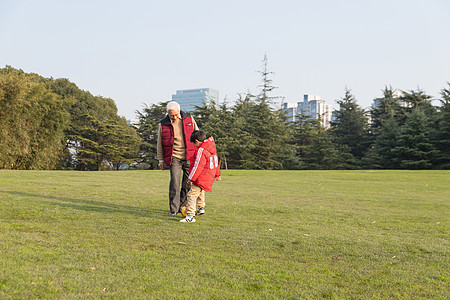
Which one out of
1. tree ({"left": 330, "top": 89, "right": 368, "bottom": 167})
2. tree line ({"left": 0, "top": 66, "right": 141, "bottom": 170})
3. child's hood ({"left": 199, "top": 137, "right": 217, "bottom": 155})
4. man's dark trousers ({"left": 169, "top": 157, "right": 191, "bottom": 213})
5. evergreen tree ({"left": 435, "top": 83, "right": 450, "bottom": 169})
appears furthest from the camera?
tree ({"left": 330, "top": 89, "right": 368, "bottom": 167})

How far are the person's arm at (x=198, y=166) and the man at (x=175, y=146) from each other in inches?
23.3

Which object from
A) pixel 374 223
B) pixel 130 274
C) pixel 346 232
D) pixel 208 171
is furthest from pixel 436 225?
pixel 130 274

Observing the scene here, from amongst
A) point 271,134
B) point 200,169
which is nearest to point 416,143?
A: point 271,134

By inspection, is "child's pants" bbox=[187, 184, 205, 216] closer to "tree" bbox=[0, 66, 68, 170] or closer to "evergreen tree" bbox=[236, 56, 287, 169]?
"tree" bbox=[0, 66, 68, 170]

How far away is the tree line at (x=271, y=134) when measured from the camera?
44.5m

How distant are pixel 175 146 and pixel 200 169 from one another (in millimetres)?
932

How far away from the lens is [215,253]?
4469 millimetres

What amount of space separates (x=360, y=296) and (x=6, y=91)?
1394 inches

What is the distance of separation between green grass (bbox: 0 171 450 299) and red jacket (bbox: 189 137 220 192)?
28.0 inches

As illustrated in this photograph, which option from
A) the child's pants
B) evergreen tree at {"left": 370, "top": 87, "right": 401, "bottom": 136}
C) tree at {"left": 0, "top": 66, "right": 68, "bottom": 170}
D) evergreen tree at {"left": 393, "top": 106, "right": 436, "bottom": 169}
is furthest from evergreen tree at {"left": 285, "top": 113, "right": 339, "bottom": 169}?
the child's pants

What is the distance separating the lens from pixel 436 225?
727cm

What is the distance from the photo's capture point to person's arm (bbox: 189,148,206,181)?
665 cm

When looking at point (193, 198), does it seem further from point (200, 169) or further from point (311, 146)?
point (311, 146)

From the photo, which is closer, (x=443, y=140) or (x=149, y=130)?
(x=443, y=140)
